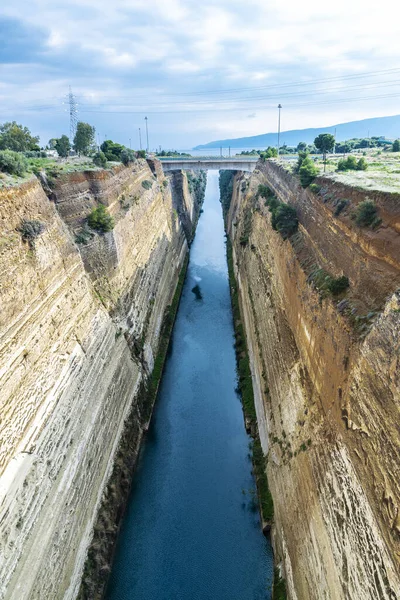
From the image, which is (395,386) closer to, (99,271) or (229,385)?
(99,271)

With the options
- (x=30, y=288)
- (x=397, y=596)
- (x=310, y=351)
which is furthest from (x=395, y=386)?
(x=30, y=288)

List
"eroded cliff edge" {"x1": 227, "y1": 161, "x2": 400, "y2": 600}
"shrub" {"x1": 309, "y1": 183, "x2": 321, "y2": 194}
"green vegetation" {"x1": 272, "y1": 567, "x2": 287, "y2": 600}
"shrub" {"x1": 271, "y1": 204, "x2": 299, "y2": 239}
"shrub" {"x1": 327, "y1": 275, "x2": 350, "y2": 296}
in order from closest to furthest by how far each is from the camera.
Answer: "eroded cliff edge" {"x1": 227, "y1": 161, "x2": 400, "y2": 600}, "green vegetation" {"x1": 272, "y1": 567, "x2": 287, "y2": 600}, "shrub" {"x1": 327, "y1": 275, "x2": 350, "y2": 296}, "shrub" {"x1": 309, "y1": 183, "x2": 321, "y2": 194}, "shrub" {"x1": 271, "y1": 204, "x2": 299, "y2": 239}

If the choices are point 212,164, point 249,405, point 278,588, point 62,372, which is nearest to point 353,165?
point 249,405

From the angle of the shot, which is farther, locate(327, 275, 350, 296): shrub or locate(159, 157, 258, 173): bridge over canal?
locate(159, 157, 258, 173): bridge over canal

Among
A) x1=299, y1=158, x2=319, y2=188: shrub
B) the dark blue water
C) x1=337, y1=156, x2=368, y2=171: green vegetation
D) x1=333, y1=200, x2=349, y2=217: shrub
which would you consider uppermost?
x1=337, y1=156, x2=368, y2=171: green vegetation

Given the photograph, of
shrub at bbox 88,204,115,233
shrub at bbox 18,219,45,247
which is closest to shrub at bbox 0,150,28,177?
shrub at bbox 18,219,45,247

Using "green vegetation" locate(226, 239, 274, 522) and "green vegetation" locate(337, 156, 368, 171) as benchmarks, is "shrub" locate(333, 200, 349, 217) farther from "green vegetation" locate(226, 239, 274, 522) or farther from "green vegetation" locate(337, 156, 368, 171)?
"green vegetation" locate(226, 239, 274, 522)
